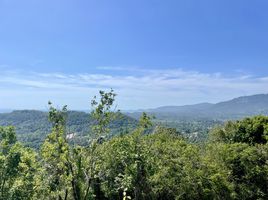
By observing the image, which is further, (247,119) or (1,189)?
(247,119)

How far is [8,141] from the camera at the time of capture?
1725cm

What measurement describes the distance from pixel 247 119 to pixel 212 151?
381 inches

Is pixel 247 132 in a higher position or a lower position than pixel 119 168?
higher

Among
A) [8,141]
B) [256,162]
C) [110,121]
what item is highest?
[110,121]

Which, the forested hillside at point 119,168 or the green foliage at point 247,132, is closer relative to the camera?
the forested hillside at point 119,168

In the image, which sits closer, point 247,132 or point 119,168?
point 119,168

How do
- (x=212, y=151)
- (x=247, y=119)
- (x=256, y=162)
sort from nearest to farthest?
1. (x=256, y=162)
2. (x=212, y=151)
3. (x=247, y=119)

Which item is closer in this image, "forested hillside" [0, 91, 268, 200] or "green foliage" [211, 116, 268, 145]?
"forested hillside" [0, 91, 268, 200]

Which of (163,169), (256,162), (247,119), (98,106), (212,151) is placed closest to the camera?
(98,106)

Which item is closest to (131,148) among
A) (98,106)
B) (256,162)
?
(98,106)

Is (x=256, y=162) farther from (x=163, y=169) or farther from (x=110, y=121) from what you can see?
(x=110, y=121)

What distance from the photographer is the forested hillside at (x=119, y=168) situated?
1105cm

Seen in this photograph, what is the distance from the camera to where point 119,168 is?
18.4 meters

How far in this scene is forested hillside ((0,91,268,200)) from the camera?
36.3ft
